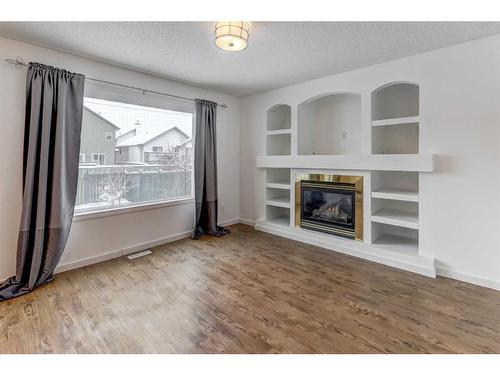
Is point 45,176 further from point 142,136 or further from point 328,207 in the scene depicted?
point 328,207

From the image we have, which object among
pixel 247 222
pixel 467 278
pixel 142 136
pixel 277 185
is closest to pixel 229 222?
pixel 247 222

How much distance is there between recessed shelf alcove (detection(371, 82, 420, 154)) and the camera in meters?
3.51

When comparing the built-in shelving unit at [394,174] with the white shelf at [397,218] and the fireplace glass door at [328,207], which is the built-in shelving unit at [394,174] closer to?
the white shelf at [397,218]

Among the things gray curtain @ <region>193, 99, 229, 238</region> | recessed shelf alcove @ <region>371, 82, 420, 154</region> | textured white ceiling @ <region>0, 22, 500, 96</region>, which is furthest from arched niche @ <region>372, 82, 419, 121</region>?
gray curtain @ <region>193, 99, 229, 238</region>

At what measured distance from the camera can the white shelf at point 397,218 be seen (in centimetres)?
311

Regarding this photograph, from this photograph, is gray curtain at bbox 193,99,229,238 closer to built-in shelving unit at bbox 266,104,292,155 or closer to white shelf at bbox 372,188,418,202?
built-in shelving unit at bbox 266,104,292,155

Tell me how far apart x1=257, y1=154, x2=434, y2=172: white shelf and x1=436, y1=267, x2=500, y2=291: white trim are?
3.78 ft

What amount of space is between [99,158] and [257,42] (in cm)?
246

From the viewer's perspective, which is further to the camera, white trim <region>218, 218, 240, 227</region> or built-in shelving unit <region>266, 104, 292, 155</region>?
white trim <region>218, 218, 240, 227</region>

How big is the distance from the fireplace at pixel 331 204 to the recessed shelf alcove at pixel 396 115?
612 mm
